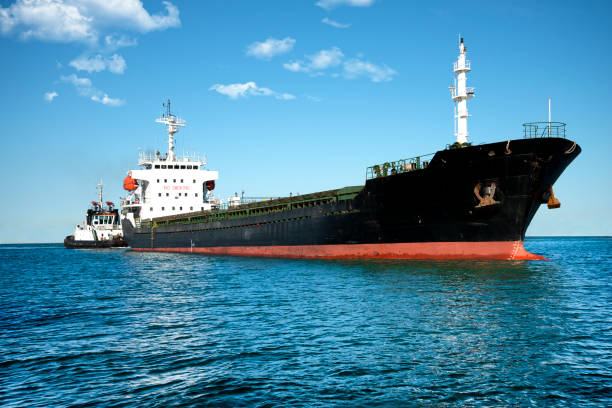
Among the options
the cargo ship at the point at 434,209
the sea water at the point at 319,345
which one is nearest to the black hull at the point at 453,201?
the cargo ship at the point at 434,209

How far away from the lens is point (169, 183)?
50.0 metres

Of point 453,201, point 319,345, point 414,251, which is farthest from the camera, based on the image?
point 414,251

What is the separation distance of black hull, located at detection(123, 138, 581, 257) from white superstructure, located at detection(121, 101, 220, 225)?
2563 cm

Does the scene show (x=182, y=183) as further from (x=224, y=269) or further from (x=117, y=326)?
(x=117, y=326)

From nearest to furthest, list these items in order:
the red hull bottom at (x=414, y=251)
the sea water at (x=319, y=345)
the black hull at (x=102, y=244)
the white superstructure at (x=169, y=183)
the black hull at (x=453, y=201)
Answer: the sea water at (x=319, y=345) < the black hull at (x=453, y=201) < the red hull bottom at (x=414, y=251) < the white superstructure at (x=169, y=183) < the black hull at (x=102, y=244)

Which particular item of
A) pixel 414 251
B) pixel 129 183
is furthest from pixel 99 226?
pixel 414 251

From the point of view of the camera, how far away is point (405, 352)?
8.46m

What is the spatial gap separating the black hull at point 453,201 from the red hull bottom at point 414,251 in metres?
0.25

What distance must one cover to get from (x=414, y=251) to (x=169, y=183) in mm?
34777

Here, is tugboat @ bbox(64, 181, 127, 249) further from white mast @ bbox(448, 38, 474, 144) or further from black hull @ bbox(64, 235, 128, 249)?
white mast @ bbox(448, 38, 474, 144)

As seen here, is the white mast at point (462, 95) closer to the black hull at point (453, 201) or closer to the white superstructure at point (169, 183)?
the black hull at point (453, 201)

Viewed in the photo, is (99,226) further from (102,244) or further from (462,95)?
(462,95)

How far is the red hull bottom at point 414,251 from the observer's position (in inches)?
866

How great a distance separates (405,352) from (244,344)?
3474 millimetres
